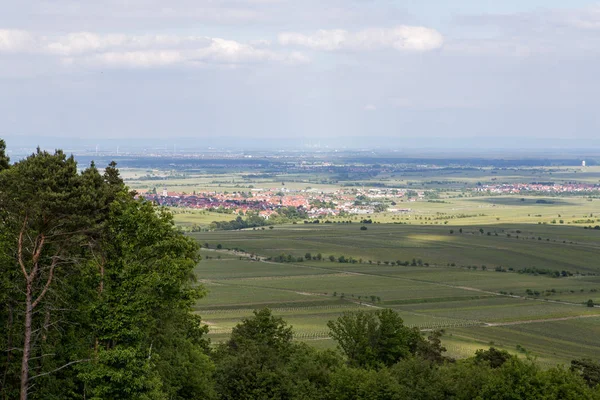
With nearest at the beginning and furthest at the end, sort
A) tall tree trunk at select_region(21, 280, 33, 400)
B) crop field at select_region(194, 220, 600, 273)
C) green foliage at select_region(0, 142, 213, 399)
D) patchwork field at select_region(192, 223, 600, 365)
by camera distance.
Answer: tall tree trunk at select_region(21, 280, 33, 400) < green foliage at select_region(0, 142, 213, 399) < patchwork field at select_region(192, 223, 600, 365) < crop field at select_region(194, 220, 600, 273)

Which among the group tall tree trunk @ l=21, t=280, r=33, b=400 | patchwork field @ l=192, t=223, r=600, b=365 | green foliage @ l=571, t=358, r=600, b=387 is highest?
tall tree trunk @ l=21, t=280, r=33, b=400

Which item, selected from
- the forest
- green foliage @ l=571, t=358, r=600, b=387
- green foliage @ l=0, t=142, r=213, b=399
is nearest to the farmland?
green foliage @ l=571, t=358, r=600, b=387

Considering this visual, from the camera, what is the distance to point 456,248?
416ft

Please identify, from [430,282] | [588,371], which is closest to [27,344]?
[588,371]

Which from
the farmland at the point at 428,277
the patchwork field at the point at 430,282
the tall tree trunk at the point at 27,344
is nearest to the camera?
the tall tree trunk at the point at 27,344

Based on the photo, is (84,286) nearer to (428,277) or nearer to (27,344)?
(27,344)

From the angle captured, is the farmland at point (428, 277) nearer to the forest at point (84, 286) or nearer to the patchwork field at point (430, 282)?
→ the patchwork field at point (430, 282)

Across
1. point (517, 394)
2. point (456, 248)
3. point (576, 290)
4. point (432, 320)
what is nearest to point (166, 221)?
point (517, 394)

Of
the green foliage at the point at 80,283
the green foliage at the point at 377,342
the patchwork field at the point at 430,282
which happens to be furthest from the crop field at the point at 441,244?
the green foliage at the point at 80,283

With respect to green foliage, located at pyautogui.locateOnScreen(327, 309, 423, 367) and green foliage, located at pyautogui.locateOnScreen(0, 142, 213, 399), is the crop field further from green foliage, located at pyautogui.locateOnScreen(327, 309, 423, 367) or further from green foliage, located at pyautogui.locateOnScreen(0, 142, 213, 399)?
green foliage, located at pyautogui.locateOnScreen(0, 142, 213, 399)

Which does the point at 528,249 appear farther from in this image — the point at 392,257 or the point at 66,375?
the point at 66,375

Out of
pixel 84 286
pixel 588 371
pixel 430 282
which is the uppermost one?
pixel 84 286

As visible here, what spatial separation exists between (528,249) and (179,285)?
344ft

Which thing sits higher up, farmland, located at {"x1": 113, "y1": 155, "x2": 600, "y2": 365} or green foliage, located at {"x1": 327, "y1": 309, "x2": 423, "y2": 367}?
green foliage, located at {"x1": 327, "y1": 309, "x2": 423, "y2": 367}
